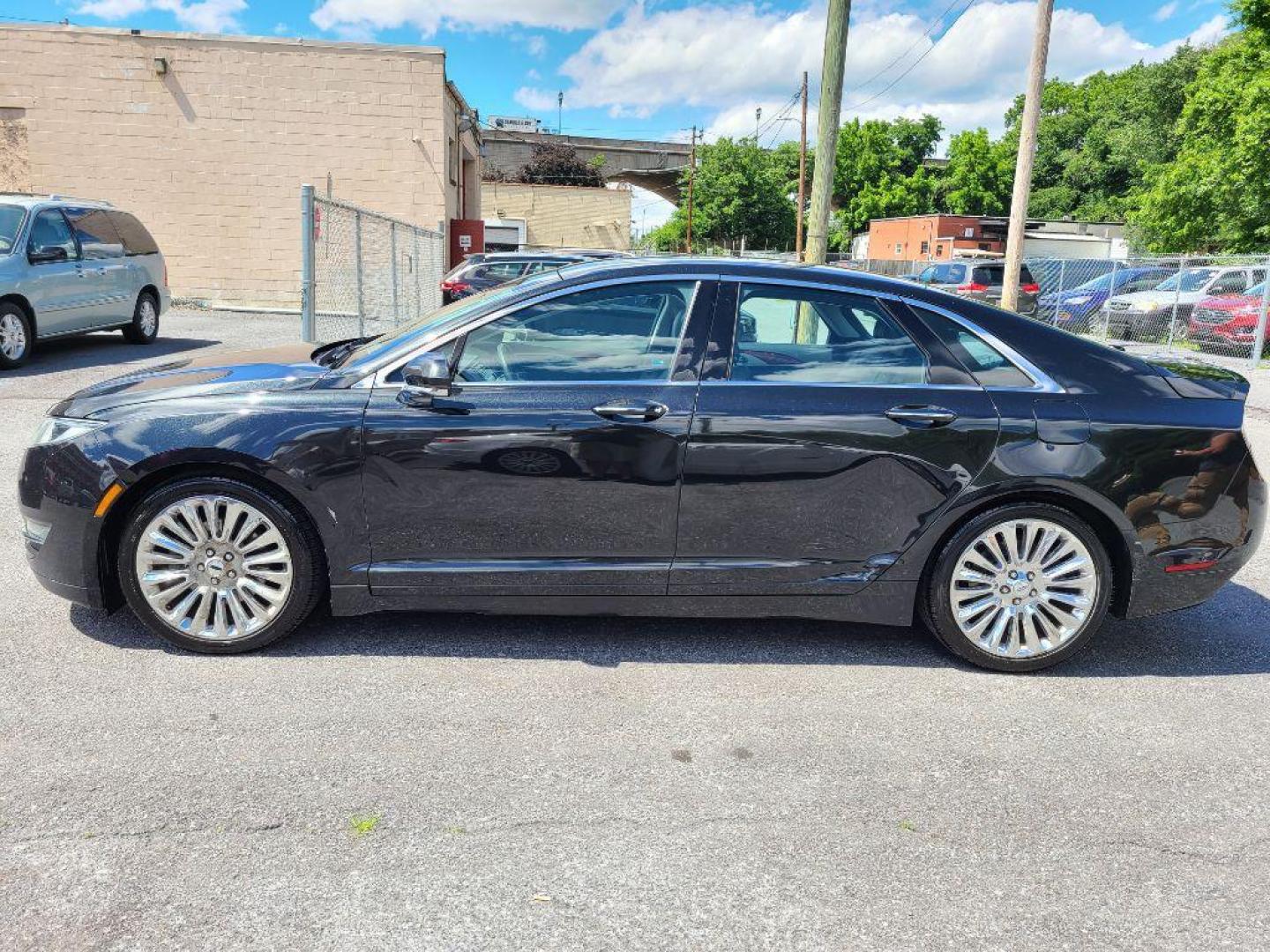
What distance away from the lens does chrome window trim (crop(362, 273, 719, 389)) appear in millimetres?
3777

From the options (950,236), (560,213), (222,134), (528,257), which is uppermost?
(560,213)

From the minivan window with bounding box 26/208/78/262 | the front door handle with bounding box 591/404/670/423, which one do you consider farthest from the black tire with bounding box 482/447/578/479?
the minivan window with bounding box 26/208/78/262

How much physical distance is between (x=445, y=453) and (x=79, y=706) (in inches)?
60.2

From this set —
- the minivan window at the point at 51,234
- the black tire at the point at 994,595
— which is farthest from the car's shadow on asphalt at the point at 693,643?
the minivan window at the point at 51,234

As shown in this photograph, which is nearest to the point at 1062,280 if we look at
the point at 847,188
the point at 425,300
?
the point at 425,300

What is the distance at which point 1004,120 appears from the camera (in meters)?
75.9

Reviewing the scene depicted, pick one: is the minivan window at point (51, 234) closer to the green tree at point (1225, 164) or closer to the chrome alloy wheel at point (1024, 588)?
the chrome alloy wheel at point (1024, 588)

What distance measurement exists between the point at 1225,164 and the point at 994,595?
24.9m

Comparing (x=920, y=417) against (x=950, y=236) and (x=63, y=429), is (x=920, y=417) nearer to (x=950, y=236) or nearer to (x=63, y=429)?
(x=63, y=429)

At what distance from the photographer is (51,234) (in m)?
11.0

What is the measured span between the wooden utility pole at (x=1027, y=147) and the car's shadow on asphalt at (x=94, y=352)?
11843 mm

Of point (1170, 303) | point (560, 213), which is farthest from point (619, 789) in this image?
point (560, 213)

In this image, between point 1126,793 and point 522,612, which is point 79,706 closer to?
point 522,612

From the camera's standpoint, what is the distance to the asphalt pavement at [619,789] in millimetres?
2439
